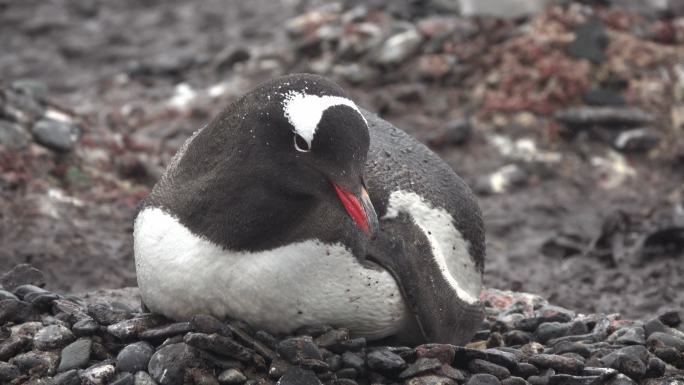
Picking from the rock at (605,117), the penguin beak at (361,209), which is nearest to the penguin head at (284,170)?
the penguin beak at (361,209)

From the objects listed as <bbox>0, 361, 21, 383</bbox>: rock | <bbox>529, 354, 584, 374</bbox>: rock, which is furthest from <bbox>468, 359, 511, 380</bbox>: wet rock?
<bbox>0, 361, 21, 383</bbox>: rock

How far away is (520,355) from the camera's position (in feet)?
17.6

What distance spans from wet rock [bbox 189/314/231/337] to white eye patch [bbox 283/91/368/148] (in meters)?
1.01

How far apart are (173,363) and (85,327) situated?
0.60 metres

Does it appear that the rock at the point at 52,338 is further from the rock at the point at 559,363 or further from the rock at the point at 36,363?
the rock at the point at 559,363

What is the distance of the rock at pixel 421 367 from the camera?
4.98 m

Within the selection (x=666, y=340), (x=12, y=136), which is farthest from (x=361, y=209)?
(x=12, y=136)

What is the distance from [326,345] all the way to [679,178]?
271 inches

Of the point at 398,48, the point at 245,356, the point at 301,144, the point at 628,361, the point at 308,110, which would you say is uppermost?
the point at 308,110

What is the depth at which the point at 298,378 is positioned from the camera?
4820mm

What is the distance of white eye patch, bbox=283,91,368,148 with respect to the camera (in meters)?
4.59

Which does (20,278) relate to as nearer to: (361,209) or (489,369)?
(361,209)

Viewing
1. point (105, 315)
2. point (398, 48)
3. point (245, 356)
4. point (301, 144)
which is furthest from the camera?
point (398, 48)

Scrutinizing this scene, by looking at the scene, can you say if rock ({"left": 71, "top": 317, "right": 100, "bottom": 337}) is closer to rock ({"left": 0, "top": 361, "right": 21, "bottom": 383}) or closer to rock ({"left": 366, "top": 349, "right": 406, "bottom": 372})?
rock ({"left": 0, "top": 361, "right": 21, "bottom": 383})
